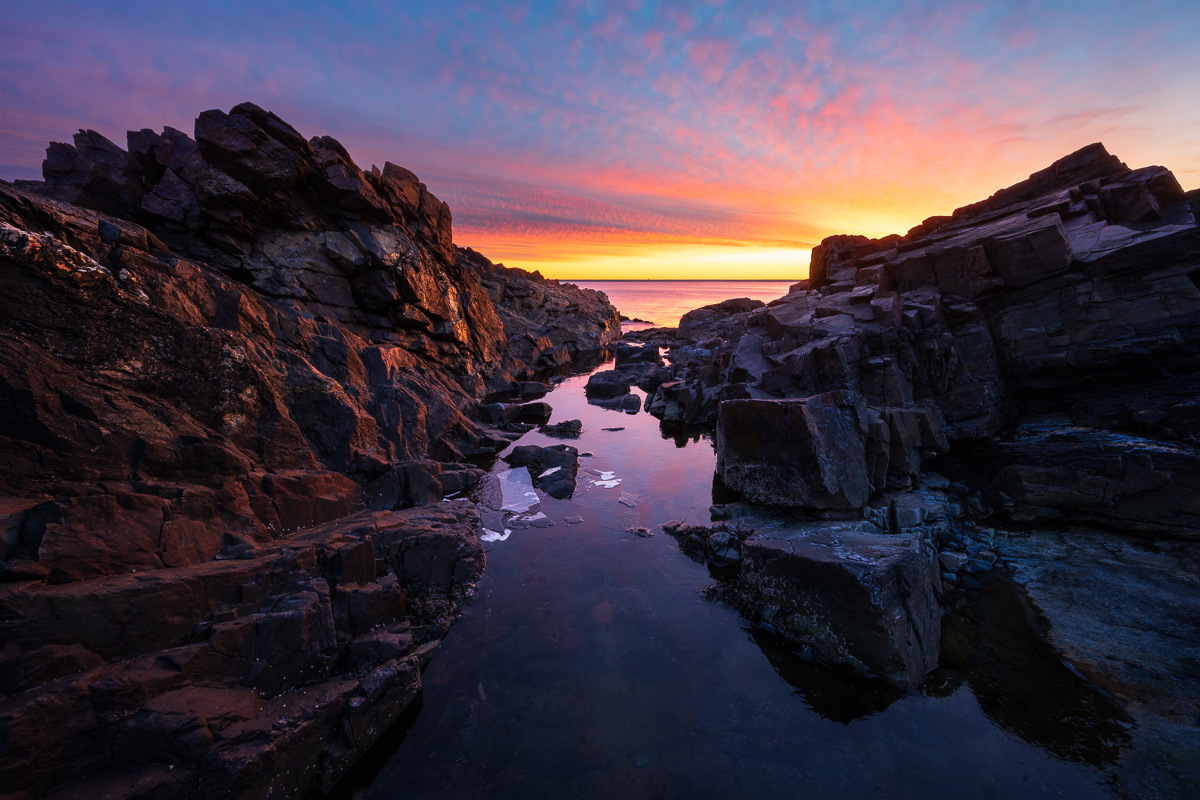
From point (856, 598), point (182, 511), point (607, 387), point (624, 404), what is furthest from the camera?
point (607, 387)

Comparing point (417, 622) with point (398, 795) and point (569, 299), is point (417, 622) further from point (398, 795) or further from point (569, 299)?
point (569, 299)

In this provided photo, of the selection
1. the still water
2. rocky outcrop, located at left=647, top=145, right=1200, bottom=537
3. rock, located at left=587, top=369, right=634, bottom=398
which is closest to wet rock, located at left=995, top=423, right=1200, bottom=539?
rocky outcrop, located at left=647, top=145, right=1200, bottom=537

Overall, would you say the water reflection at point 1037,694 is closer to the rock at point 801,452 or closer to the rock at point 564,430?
the rock at point 801,452

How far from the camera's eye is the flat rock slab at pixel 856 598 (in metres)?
8.55

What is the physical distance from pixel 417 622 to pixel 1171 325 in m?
22.6

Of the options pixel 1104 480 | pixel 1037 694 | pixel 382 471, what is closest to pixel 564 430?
pixel 382 471

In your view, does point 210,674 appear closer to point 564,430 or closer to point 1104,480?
point 564,430

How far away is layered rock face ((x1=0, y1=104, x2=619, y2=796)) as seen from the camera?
19.2ft

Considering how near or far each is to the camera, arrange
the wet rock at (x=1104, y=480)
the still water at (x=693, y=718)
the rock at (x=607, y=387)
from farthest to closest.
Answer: the rock at (x=607, y=387)
the wet rock at (x=1104, y=480)
the still water at (x=693, y=718)

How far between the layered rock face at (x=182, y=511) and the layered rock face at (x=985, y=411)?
8.86 metres

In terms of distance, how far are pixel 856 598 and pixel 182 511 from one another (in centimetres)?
1327

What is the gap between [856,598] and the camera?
8766 millimetres

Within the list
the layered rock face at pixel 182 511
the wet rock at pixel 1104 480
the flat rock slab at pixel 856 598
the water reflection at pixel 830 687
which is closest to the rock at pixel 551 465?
the layered rock face at pixel 182 511

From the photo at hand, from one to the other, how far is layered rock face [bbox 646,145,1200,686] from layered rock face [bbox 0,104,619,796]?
8.86 m
